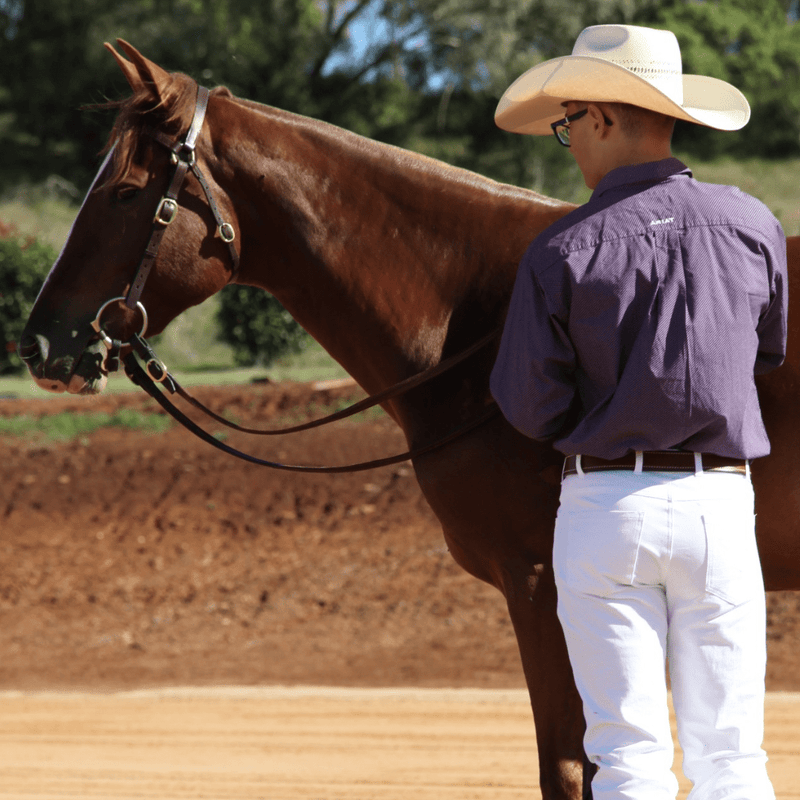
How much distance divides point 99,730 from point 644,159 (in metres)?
4.19

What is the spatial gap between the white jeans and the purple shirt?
10 centimetres

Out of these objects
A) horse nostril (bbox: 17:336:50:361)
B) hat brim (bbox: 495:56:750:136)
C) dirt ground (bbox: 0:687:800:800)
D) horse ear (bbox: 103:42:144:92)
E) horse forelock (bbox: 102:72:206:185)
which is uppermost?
hat brim (bbox: 495:56:750:136)

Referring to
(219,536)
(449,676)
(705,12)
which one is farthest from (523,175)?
(449,676)

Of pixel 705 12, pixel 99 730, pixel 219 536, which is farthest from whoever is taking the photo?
pixel 705 12

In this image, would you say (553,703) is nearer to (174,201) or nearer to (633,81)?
(633,81)

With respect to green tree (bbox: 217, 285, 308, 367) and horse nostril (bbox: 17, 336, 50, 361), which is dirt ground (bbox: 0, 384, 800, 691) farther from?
green tree (bbox: 217, 285, 308, 367)

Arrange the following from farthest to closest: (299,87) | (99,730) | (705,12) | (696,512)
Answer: (705,12), (299,87), (99,730), (696,512)

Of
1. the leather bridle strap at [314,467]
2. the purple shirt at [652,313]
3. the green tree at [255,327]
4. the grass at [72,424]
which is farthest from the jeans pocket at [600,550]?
the green tree at [255,327]

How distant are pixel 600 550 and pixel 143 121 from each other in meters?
1.64

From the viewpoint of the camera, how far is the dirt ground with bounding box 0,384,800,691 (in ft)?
20.6

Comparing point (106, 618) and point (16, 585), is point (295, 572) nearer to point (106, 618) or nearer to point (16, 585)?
point (106, 618)

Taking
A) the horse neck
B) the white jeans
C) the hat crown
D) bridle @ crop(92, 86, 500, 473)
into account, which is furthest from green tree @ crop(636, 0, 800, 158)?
the white jeans

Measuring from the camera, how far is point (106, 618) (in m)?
7.09

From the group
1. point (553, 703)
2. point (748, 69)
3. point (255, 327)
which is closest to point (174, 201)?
point (553, 703)
